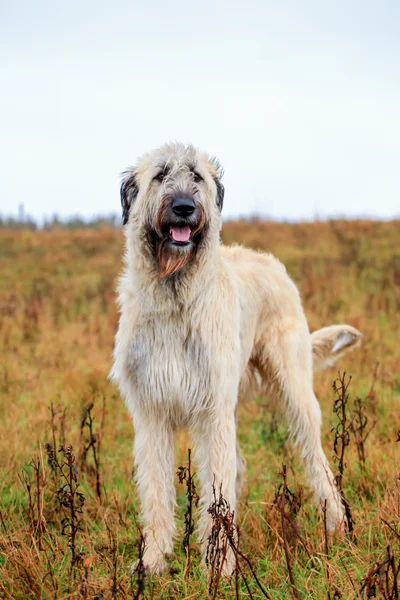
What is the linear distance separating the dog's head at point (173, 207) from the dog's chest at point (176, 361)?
1.03 feet

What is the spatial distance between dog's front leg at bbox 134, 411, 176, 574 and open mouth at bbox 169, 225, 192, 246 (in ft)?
3.40

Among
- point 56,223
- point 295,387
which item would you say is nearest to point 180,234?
point 295,387

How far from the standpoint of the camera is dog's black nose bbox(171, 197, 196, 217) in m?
3.29

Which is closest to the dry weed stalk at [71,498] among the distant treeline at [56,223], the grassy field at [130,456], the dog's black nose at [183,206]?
the grassy field at [130,456]

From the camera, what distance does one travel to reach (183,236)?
10.9 ft

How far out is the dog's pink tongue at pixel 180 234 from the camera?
333 centimetres

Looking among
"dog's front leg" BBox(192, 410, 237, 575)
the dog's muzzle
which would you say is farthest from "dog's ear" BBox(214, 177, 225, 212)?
"dog's front leg" BBox(192, 410, 237, 575)

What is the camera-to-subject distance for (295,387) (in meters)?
4.38

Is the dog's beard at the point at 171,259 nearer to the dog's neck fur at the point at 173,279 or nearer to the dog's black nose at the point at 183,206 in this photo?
the dog's neck fur at the point at 173,279

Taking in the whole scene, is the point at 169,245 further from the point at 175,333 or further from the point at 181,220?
the point at 175,333

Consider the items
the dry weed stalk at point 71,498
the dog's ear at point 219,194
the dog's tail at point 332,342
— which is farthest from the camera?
the dog's tail at point 332,342

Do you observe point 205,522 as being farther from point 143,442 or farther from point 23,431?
point 23,431

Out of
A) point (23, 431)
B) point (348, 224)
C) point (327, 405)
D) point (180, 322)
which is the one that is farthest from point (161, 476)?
point (348, 224)

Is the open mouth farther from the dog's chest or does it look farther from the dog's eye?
the dog's chest
